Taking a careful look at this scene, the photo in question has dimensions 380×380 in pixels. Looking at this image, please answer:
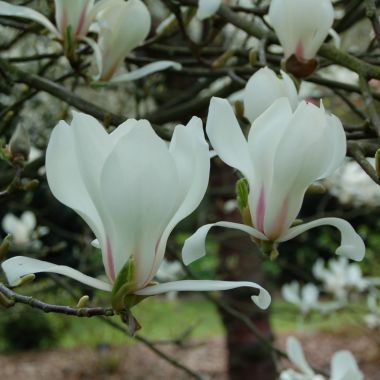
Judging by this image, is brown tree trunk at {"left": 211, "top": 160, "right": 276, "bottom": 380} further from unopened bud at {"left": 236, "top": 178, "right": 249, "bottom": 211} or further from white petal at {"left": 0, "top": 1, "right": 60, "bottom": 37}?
unopened bud at {"left": 236, "top": 178, "right": 249, "bottom": 211}

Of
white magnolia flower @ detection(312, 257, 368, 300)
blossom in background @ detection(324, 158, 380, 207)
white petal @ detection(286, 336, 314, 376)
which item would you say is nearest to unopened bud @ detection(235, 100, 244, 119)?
white petal @ detection(286, 336, 314, 376)

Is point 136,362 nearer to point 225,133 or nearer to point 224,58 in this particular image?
point 224,58

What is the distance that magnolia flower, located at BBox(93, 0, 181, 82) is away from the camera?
1.11 metres

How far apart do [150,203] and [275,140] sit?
0.15 meters

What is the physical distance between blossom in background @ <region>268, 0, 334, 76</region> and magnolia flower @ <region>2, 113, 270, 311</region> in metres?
0.37

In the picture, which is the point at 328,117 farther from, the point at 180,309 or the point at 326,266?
the point at 326,266

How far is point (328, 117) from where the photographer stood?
2.39ft

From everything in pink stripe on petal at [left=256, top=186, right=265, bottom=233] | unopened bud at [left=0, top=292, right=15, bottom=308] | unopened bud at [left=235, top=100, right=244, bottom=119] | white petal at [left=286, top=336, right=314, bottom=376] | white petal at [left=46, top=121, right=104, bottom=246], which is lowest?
white petal at [left=286, top=336, right=314, bottom=376]

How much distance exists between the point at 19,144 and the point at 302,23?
1.42ft

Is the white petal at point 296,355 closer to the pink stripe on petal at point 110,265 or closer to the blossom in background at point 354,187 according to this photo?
the pink stripe on petal at point 110,265

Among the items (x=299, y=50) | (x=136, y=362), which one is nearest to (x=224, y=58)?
(x=299, y=50)

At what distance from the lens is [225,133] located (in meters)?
0.75

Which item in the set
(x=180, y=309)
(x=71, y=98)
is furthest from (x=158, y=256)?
(x=180, y=309)

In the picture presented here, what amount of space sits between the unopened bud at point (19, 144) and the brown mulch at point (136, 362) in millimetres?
4937
